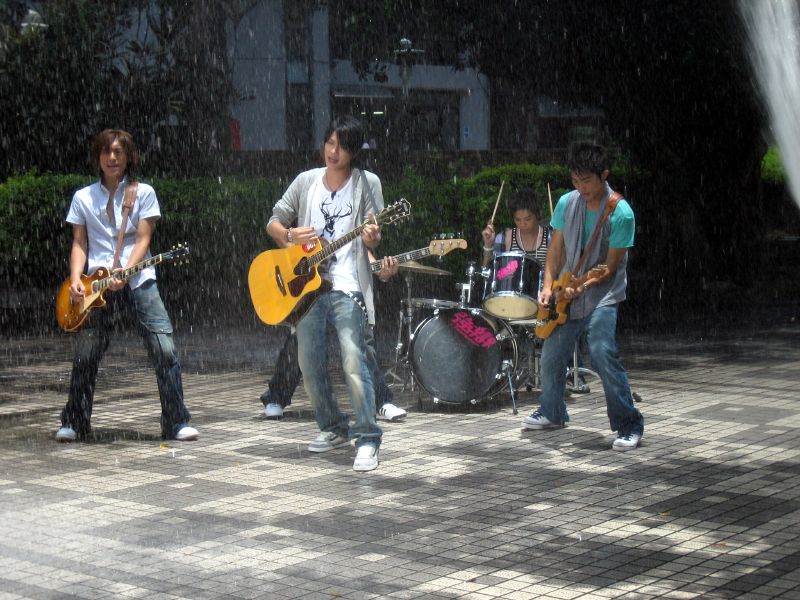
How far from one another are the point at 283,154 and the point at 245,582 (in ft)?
43.3

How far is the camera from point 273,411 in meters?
8.95

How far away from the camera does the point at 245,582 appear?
5.16m

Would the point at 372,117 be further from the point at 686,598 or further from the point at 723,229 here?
the point at 686,598

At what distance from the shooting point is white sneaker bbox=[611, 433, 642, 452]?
7.70 meters

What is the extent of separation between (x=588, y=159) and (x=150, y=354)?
9.36ft

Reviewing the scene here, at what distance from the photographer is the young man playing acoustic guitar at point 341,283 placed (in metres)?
7.36

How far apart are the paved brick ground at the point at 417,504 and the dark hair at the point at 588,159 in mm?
1587

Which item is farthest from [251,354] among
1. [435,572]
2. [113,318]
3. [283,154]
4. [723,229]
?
[723,229]

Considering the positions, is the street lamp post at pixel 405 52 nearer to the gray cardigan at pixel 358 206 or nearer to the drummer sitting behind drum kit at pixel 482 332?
the drummer sitting behind drum kit at pixel 482 332

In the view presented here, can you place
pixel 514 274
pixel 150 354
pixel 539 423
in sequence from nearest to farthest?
pixel 150 354 < pixel 539 423 < pixel 514 274

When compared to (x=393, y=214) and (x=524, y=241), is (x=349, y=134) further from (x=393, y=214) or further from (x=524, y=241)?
(x=524, y=241)

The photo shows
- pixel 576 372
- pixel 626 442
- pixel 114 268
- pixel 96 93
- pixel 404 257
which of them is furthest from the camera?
pixel 96 93

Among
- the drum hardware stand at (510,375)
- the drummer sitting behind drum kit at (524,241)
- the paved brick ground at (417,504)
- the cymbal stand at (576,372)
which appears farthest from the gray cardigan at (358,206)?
the cymbal stand at (576,372)

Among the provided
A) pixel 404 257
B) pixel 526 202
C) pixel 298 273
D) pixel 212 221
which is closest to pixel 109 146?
pixel 298 273
